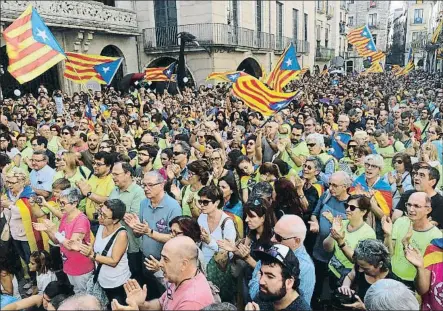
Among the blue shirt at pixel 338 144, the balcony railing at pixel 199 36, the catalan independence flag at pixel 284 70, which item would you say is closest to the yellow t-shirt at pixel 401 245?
the blue shirt at pixel 338 144

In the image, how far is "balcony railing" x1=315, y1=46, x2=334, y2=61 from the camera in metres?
38.8

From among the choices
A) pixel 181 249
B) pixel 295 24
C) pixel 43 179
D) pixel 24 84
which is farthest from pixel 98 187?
pixel 295 24

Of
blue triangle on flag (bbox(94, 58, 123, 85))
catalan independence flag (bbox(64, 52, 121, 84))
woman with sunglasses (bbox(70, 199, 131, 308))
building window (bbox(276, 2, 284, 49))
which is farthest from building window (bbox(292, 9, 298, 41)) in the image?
woman with sunglasses (bbox(70, 199, 131, 308))

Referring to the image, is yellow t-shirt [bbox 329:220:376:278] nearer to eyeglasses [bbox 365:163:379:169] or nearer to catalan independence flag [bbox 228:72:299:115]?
eyeglasses [bbox 365:163:379:169]

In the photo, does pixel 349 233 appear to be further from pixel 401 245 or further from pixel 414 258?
pixel 414 258

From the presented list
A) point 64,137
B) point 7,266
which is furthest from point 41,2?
point 7,266

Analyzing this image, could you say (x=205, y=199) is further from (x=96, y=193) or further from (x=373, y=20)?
(x=373, y=20)

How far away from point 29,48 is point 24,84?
10.4 m

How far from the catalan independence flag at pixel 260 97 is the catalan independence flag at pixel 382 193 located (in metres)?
3.07

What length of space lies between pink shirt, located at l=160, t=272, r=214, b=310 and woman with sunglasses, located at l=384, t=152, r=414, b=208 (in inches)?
102

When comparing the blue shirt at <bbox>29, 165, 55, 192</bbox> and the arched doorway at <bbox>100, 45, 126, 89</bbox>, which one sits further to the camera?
the arched doorway at <bbox>100, 45, 126, 89</bbox>

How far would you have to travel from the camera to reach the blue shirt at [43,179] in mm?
4887

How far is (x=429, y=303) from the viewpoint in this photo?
9.09ft

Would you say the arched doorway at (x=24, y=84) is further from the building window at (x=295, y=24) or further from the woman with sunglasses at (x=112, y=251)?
the building window at (x=295, y=24)
